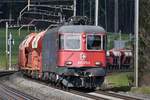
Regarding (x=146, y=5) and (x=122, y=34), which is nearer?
(x=146, y=5)

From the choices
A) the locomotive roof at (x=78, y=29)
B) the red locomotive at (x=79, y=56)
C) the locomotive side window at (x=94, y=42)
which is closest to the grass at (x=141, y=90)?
the red locomotive at (x=79, y=56)

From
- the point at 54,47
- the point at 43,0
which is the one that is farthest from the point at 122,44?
the point at 54,47

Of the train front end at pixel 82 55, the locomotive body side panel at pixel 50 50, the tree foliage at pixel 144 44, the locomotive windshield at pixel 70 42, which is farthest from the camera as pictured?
the tree foliage at pixel 144 44

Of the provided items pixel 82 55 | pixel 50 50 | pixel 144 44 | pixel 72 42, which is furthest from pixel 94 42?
pixel 144 44

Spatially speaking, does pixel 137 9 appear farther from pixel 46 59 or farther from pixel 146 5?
pixel 46 59

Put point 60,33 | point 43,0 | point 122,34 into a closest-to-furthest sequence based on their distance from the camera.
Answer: point 60,33
point 122,34
point 43,0

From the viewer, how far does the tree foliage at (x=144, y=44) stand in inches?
1299

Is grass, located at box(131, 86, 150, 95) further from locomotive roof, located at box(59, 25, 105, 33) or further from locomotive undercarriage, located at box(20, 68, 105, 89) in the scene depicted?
locomotive roof, located at box(59, 25, 105, 33)

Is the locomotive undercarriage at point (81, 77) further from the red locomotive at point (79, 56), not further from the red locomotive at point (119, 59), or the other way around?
the red locomotive at point (119, 59)

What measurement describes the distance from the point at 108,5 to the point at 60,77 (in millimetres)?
56530

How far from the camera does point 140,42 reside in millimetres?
33781

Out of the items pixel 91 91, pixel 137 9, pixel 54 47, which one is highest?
pixel 137 9

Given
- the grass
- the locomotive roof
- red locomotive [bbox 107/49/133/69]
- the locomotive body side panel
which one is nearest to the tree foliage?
the grass

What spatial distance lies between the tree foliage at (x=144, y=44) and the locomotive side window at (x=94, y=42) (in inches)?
191
